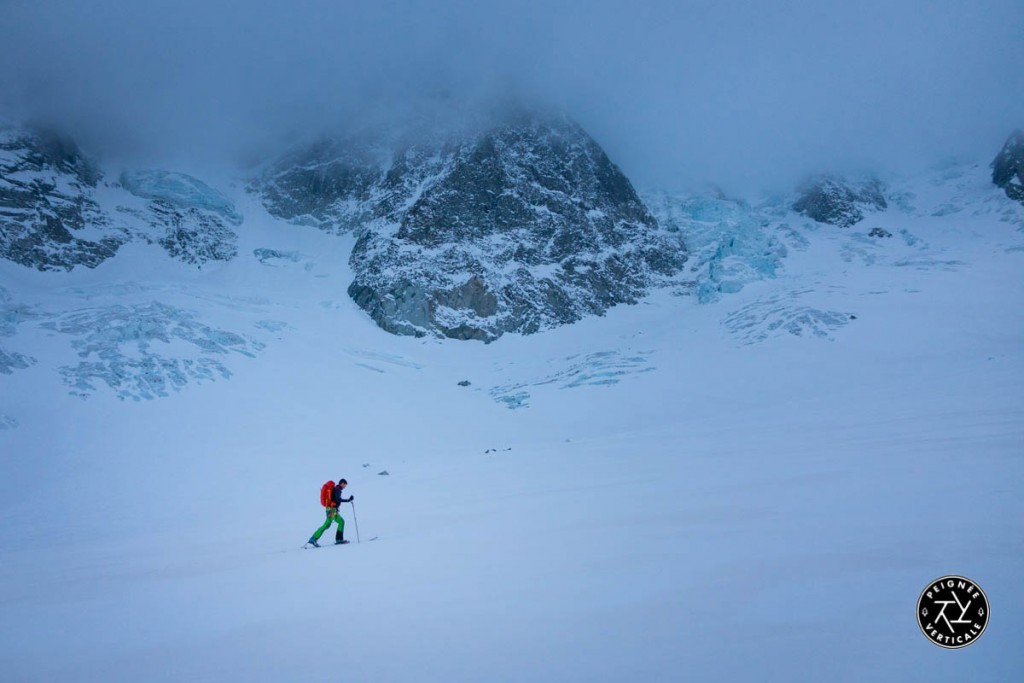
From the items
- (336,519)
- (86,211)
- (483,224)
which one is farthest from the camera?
(483,224)

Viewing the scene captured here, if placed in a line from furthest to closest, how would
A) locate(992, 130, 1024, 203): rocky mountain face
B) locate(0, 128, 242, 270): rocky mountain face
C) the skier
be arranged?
locate(992, 130, 1024, 203): rocky mountain face
locate(0, 128, 242, 270): rocky mountain face
the skier

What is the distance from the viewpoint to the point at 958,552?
14.2ft

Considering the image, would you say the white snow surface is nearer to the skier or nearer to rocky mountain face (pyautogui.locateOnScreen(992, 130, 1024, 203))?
the skier

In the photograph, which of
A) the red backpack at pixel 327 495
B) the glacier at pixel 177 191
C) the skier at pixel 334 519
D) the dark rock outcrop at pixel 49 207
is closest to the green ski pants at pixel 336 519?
the skier at pixel 334 519

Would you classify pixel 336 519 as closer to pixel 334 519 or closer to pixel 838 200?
pixel 334 519

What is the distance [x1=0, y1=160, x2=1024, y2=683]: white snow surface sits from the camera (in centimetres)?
392

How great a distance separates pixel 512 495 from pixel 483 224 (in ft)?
212

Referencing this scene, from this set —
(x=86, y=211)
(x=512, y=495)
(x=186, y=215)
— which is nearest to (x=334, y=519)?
(x=512, y=495)

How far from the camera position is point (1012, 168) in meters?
84.1

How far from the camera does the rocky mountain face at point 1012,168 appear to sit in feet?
265

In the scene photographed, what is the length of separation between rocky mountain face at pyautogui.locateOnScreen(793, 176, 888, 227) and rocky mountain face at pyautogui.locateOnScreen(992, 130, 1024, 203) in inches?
616

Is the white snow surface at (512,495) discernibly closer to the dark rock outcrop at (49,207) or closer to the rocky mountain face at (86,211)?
the dark rock outcrop at (49,207)

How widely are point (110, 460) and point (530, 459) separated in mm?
17519

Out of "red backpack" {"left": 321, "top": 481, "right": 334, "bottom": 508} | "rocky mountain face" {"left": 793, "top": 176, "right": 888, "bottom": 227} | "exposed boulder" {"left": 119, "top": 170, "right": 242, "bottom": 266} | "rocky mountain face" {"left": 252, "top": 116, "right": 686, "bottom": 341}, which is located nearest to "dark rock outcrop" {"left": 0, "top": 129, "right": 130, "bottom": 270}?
"exposed boulder" {"left": 119, "top": 170, "right": 242, "bottom": 266}
